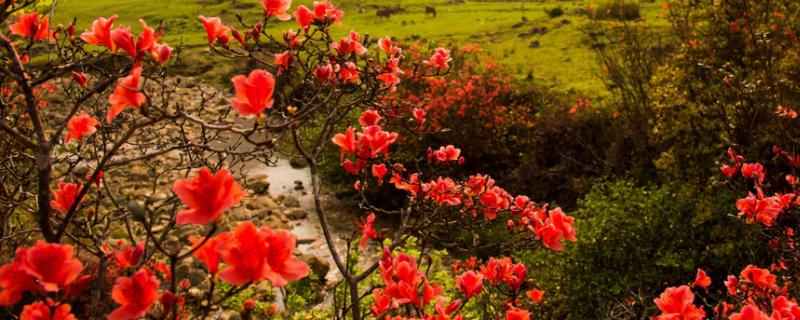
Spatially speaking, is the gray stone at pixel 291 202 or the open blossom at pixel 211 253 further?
the gray stone at pixel 291 202

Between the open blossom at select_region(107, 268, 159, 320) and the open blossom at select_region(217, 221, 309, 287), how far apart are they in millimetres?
155

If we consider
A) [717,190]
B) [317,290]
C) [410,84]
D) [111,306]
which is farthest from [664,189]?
[410,84]

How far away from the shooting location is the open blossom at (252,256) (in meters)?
1.27

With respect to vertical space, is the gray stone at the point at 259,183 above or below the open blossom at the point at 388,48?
below

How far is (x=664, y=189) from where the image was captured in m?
5.67

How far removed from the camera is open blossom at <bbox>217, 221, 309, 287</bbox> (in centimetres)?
127

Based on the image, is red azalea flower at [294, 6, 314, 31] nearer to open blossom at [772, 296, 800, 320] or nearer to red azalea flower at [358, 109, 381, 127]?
red azalea flower at [358, 109, 381, 127]

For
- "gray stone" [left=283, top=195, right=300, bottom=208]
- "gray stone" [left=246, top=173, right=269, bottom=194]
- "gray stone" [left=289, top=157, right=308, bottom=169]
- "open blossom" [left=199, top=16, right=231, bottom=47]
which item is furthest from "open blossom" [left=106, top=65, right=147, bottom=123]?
"gray stone" [left=289, top=157, right=308, bottom=169]

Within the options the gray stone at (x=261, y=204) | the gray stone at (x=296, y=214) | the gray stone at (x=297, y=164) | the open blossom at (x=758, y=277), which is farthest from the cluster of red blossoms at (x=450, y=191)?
the gray stone at (x=297, y=164)

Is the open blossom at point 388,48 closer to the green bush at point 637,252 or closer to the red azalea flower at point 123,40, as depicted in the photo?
the red azalea flower at point 123,40

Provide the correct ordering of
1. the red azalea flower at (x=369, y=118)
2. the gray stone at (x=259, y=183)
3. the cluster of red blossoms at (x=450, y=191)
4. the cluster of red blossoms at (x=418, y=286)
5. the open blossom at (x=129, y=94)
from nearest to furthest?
the open blossom at (x=129, y=94), the cluster of red blossoms at (x=418, y=286), the cluster of red blossoms at (x=450, y=191), the red azalea flower at (x=369, y=118), the gray stone at (x=259, y=183)

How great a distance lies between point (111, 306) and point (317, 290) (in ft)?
7.67

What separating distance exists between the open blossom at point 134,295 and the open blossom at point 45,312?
153mm

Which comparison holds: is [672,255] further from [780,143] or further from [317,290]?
[317,290]
